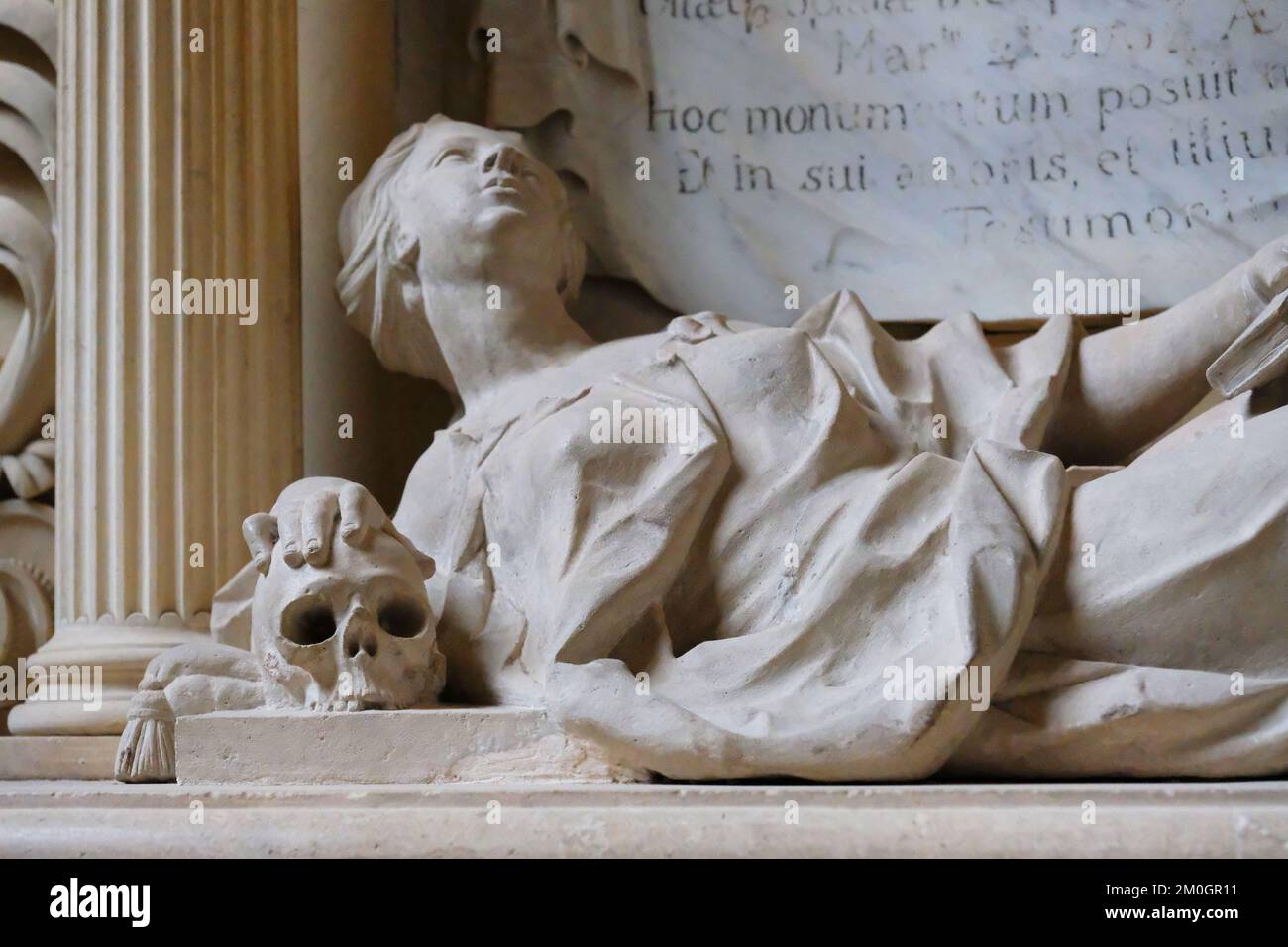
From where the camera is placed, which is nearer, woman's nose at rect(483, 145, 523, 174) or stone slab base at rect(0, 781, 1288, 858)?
stone slab base at rect(0, 781, 1288, 858)

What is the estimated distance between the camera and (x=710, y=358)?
3164mm

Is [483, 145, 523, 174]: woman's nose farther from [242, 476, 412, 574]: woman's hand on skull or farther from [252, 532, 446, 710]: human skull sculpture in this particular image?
[252, 532, 446, 710]: human skull sculpture

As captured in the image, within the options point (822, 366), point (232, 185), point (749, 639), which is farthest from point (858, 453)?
point (232, 185)

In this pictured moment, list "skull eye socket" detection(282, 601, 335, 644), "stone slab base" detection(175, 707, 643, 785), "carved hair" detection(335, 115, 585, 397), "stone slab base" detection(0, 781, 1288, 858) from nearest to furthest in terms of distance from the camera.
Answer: "stone slab base" detection(0, 781, 1288, 858), "stone slab base" detection(175, 707, 643, 785), "skull eye socket" detection(282, 601, 335, 644), "carved hair" detection(335, 115, 585, 397)

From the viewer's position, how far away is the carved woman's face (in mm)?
3441

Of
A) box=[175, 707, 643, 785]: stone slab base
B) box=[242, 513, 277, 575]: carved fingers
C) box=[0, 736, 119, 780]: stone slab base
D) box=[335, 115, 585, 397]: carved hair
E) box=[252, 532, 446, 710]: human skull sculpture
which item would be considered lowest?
box=[0, 736, 119, 780]: stone slab base

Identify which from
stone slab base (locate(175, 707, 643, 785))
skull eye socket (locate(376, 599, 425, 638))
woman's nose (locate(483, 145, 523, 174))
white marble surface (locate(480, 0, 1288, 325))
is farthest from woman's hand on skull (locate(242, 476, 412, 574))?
white marble surface (locate(480, 0, 1288, 325))

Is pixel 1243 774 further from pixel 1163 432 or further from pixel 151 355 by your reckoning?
pixel 151 355

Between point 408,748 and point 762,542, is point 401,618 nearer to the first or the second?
point 408,748

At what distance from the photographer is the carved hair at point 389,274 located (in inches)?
143

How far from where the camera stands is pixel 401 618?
2846 mm

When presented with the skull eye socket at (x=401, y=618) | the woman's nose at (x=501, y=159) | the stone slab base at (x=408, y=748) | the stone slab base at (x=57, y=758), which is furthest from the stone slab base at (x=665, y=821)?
the woman's nose at (x=501, y=159)

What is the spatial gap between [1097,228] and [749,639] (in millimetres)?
1747

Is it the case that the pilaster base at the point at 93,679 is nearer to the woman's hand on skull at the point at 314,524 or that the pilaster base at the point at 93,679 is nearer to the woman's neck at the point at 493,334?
the woman's hand on skull at the point at 314,524
